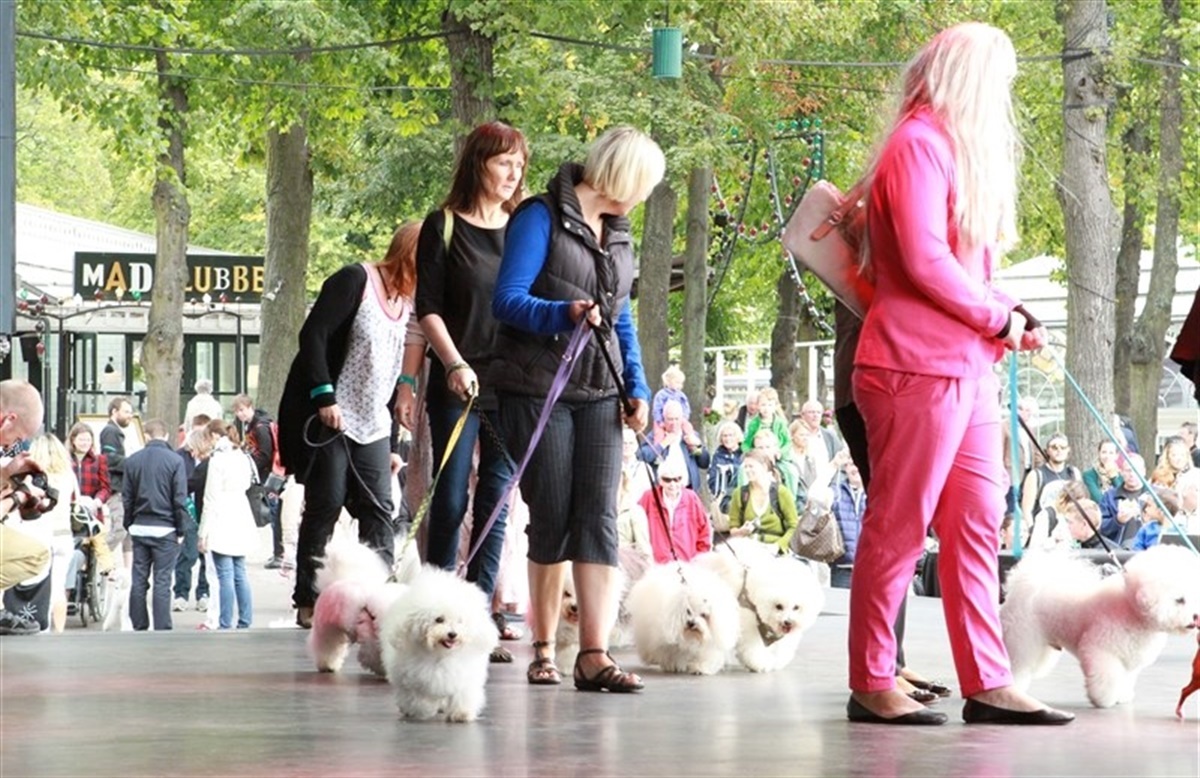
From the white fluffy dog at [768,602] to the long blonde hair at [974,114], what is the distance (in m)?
2.97

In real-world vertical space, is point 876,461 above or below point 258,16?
below

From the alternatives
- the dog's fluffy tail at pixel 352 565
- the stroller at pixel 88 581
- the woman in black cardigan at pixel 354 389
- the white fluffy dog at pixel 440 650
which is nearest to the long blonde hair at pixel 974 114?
the white fluffy dog at pixel 440 650

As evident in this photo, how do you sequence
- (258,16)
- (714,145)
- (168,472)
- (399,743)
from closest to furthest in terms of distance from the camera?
(399,743) → (168,472) → (258,16) → (714,145)

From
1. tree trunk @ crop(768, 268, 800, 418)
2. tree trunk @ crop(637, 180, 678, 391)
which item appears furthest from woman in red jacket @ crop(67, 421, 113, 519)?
tree trunk @ crop(768, 268, 800, 418)

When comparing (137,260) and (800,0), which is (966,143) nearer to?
(800,0)

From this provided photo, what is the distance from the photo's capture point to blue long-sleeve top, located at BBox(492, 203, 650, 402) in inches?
332

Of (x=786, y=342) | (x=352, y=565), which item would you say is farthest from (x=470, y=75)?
(x=786, y=342)

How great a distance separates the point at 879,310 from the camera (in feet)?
24.5

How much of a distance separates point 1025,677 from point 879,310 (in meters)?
1.87

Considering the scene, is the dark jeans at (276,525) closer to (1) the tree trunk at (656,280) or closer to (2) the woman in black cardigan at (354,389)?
(1) the tree trunk at (656,280)

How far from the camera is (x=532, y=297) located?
8547 millimetres

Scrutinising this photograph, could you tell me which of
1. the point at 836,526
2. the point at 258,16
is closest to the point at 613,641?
the point at 836,526

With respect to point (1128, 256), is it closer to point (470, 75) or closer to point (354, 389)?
point (470, 75)

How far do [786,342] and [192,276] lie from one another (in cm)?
1152
